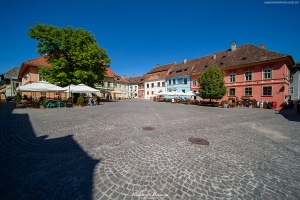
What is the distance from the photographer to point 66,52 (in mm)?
19250

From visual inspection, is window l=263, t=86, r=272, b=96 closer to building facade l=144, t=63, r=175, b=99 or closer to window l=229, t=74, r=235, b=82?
window l=229, t=74, r=235, b=82

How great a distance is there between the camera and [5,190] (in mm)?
2414

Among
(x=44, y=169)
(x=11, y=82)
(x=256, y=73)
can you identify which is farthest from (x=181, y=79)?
(x=11, y=82)

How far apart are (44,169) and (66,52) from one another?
21120 millimetres

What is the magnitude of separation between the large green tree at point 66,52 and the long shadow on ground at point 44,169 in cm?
1647

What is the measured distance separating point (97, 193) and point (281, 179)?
159 inches

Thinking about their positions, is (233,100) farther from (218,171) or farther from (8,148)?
(8,148)

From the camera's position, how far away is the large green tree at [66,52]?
712 inches

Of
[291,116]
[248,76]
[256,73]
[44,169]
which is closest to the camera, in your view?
[44,169]

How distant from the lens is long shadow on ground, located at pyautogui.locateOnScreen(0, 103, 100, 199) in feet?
7.80

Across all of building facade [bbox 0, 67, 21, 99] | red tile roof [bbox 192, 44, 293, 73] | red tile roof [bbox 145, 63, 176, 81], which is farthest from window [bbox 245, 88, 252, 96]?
building facade [bbox 0, 67, 21, 99]

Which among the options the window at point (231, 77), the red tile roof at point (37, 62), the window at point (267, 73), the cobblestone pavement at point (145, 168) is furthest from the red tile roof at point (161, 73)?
the cobblestone pavement at point (145, 168)

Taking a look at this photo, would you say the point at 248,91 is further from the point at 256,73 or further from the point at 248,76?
the point at 256,73

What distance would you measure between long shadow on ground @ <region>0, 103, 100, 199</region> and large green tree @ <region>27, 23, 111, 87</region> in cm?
1647
